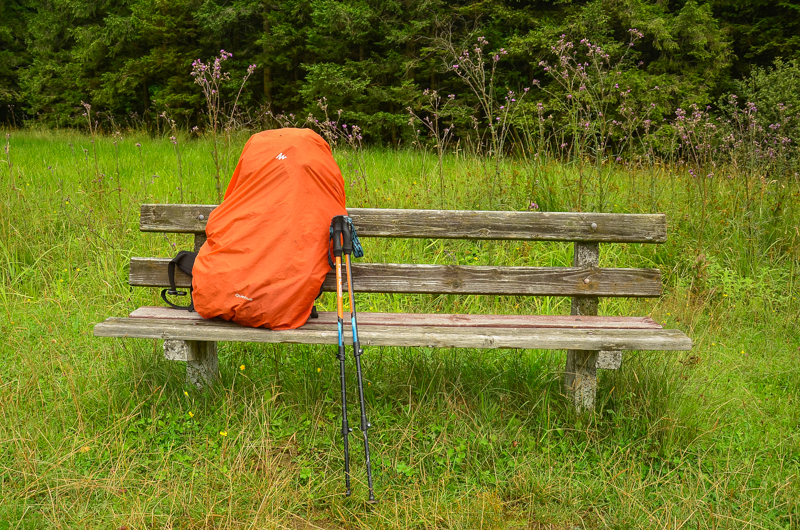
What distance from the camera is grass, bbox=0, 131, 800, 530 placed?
2143mm

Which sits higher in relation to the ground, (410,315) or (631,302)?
(410,315)

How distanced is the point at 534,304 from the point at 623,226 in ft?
3.36

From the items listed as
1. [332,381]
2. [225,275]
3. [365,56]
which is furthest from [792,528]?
[365,56]

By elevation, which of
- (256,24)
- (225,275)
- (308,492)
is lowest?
(308,492)

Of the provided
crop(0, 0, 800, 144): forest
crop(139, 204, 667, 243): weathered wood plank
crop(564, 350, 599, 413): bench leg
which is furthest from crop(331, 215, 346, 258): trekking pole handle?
crop(0, 0, 800, 144): forest

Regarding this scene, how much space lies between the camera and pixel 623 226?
115 inches

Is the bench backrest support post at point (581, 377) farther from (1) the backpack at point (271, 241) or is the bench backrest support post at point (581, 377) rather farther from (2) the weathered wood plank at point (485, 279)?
(1) the backpack at point (271, 241)

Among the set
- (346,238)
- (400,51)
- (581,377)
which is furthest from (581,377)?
(400,51)

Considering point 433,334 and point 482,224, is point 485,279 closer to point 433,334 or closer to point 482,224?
point 482,224

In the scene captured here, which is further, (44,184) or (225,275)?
(44,184)

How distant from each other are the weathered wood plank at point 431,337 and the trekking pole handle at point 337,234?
337 mm

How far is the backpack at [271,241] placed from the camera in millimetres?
2408

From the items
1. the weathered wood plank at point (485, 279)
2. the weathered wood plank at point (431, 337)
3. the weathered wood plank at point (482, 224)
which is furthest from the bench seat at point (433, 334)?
the weathered wood plank at point (482, 224)

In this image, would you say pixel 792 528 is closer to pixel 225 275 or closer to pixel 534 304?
pixel 534 304
